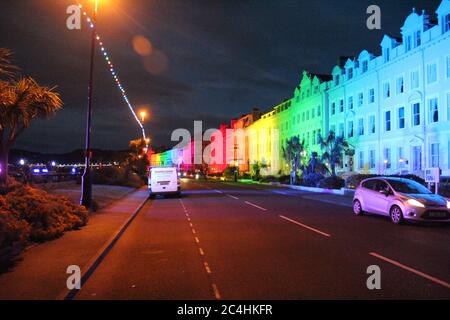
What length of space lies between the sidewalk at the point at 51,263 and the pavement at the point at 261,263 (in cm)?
3

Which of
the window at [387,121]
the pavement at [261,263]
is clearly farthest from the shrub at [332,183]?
the pavement at [261,263]

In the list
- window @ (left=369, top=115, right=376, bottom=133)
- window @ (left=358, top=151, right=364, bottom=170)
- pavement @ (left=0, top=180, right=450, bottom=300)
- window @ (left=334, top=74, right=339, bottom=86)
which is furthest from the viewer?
window @ (left=334, top=74, right=339, bottom=86)

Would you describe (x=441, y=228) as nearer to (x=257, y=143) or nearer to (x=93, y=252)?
(x=93, y=252)

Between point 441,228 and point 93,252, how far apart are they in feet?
35.1

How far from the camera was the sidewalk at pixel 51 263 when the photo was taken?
6754 mm

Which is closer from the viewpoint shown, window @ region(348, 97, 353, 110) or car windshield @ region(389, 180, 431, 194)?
car windshield @ region(389, 180, 431, 194)

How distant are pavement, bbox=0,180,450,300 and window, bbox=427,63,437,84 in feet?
71.6

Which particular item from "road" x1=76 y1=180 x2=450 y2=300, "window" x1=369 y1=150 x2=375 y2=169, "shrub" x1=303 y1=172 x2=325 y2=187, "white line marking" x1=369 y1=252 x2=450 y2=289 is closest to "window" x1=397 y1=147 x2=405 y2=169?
"window" x1=369 y1=150 x2=375 y2=169

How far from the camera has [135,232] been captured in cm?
1419

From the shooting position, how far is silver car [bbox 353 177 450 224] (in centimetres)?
1495

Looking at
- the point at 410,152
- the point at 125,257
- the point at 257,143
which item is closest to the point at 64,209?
the point at 125,257

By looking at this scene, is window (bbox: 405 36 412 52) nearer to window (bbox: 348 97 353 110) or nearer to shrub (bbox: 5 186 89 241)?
window (bbox: 348 97 353 110)

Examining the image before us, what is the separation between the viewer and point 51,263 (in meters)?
8.83
